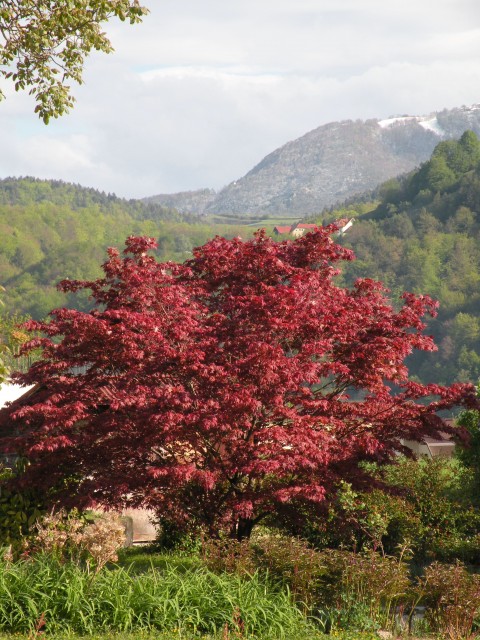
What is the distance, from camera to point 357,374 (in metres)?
11.1

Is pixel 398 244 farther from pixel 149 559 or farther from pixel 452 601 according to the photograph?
pixel 452 601

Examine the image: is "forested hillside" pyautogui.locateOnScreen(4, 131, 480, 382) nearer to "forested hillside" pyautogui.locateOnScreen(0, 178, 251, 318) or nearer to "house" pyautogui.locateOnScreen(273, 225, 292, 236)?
"forested hillside" pyautogui.locateOnScreen(0, 178, 251, 318)

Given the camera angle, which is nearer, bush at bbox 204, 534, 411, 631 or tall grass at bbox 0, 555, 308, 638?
tall grass at bbox 0, 555, 308, 638

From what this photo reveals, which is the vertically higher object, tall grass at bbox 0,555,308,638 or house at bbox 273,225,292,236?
house at bbox 273,225,292,236

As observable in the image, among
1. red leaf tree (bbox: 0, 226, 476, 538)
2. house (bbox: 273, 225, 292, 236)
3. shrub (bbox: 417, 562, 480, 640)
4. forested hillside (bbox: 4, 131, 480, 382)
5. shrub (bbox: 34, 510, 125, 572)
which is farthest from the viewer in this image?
house (bbox: 273, 225, 292, 236)

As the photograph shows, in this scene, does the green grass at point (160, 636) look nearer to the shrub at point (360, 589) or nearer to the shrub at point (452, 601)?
the shrub at point (360, 589)

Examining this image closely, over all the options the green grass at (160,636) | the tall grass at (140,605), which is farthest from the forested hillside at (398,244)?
the green grass at (160,636)

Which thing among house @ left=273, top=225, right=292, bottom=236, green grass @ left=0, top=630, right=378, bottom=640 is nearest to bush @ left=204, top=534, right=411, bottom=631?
green grass @ left=0, top=630, right=378, bottom=640

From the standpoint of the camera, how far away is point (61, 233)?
137750 millimetres

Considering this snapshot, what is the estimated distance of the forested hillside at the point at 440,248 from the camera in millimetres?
84875

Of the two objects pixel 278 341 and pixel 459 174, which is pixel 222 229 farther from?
pixel 278 341

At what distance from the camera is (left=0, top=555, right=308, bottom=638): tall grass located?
7891 millimetres

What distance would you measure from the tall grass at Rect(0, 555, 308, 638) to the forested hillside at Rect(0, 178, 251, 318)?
94.7m

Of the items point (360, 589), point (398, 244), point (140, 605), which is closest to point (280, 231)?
point (398, 244)
